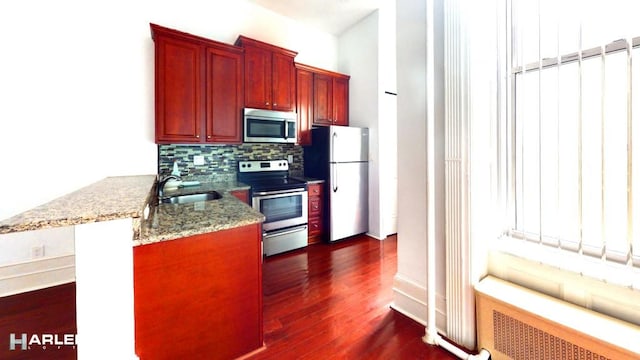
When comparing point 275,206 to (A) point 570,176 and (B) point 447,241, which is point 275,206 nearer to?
(B) point 447,241

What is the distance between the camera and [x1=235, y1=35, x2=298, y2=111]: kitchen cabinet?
3197 mm

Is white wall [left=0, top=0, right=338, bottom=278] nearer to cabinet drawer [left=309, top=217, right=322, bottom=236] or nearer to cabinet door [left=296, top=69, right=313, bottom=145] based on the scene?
cabinet door [left=296, top=69, right=313, bottom=145]

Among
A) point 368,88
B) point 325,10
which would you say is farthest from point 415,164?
point 325,10

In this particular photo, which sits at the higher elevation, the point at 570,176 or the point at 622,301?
the point at 570,176

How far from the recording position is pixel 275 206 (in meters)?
3.23

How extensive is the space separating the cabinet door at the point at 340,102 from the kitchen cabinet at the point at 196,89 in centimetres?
153

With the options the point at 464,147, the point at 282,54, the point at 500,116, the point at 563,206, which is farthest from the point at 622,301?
the point at 282,54

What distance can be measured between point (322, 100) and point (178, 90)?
1.99 metres

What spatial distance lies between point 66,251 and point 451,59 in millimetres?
3911

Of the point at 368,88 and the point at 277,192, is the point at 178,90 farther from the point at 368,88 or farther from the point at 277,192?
the point at 368,88

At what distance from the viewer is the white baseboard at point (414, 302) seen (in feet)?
5.82

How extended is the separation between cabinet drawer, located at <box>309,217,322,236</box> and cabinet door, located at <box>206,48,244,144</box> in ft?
4.99

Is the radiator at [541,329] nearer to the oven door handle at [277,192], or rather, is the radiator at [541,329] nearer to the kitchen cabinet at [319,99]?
the oven door handle at [277,192]

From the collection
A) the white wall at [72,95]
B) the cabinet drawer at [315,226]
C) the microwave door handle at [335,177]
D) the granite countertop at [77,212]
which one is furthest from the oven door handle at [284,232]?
the granite countertop at [77,212]
